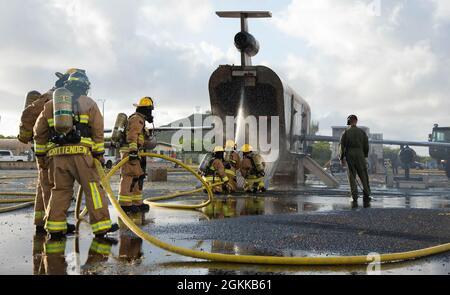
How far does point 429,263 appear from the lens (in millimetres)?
4512

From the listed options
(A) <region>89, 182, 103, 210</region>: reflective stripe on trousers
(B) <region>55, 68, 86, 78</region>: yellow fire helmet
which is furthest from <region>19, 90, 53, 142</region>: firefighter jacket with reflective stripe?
(A) <region>89, 182, 103, 210</region>: reflective stripe on trousers

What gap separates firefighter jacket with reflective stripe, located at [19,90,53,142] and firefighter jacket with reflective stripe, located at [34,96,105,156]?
26.4 inches

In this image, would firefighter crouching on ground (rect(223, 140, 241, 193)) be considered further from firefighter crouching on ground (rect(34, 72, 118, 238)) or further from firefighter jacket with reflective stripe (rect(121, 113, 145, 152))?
firefighter crouching on ground (rect(34, 72, 118, 238))

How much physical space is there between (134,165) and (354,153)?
5.22m

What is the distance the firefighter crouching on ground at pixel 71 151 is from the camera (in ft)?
18.7

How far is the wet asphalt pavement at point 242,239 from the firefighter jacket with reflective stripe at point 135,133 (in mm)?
1198

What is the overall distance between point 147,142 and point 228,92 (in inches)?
246

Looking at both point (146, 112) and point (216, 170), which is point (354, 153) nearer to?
point (216, 170)

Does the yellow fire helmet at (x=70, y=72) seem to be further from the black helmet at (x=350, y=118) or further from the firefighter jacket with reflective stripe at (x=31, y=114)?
the black helmet at (x=350, y=118)

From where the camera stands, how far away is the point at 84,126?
5.92 m

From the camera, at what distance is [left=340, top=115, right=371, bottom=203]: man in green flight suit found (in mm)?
11047

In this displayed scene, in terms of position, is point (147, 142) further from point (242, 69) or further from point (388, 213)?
point (242, 69)

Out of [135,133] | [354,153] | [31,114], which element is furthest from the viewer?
[354,153]

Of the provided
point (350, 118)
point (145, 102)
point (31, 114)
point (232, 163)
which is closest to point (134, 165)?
point (145, 102)
